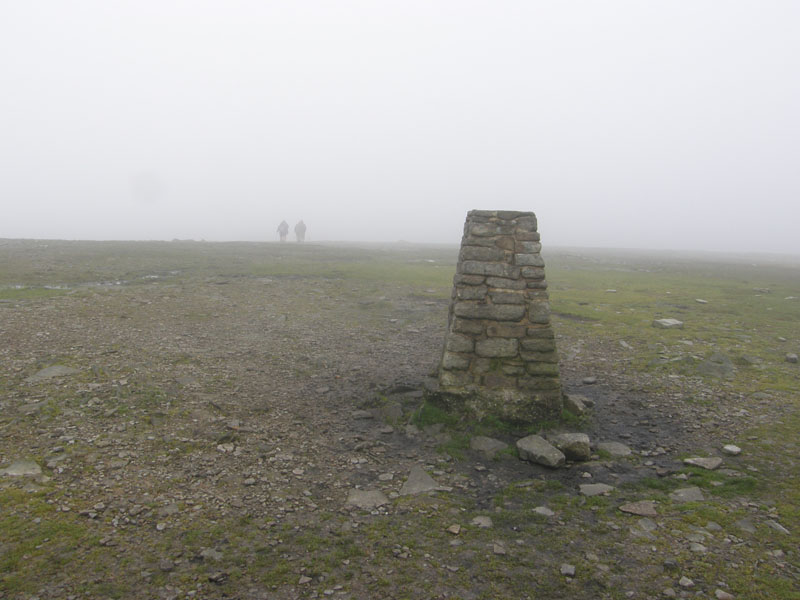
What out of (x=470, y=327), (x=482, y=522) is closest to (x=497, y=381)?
(x=470, y=327)

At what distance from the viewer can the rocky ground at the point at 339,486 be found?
12.8 ft

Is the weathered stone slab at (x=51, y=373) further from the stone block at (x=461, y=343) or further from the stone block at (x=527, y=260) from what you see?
the stone block at (x=527, y=260)

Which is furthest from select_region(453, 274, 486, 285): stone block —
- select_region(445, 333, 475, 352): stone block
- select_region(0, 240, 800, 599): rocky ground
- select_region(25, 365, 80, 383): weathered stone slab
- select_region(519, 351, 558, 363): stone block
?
select_region(25, 365, 80, 383): weathered stone slab

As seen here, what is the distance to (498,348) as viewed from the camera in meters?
7.12

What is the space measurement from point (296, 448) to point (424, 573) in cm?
290

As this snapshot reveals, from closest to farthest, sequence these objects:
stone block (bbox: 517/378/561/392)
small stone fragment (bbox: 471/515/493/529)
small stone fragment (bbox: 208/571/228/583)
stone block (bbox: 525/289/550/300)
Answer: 1. small stone fragment (bbox: 208/571/228/583)
2. small stone fragment (bbox: 471/515/493/529)
3. stone block (bbox: 517/378/561/392)
4. stone block (bbox: 525/289/550/300)

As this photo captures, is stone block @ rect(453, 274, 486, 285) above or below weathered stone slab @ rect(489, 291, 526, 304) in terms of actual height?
above

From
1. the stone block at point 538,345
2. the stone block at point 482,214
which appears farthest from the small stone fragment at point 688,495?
the stone block at point 482,214

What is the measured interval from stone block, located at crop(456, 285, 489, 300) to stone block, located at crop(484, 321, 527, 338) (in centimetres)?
49

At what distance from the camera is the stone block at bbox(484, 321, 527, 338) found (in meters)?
7.14

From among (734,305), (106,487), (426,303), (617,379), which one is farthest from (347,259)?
(106,487)

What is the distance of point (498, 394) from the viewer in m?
7.09

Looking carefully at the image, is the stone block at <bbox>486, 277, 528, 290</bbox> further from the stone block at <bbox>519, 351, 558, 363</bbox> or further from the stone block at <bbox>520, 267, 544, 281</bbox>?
the stone block at <bbox>519, 351, 558, 363</bbox>

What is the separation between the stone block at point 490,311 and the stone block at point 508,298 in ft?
0.21
